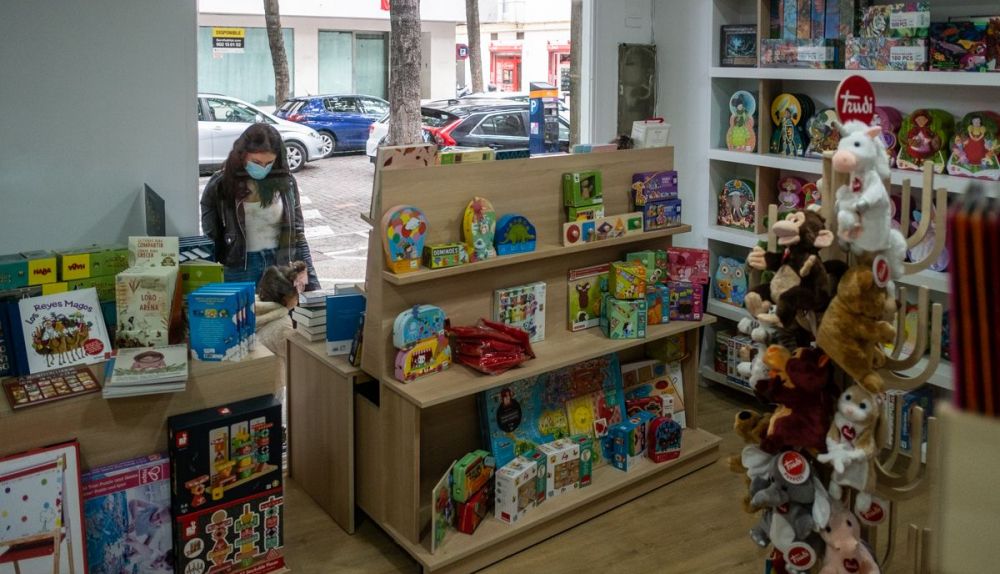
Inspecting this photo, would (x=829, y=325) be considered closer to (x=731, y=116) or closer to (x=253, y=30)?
(x=731, y=116)

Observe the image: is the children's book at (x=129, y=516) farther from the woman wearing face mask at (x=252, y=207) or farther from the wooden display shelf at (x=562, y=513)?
the woman wearing face mask at (x=252, y=207)

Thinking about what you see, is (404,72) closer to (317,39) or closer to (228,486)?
(317,39)

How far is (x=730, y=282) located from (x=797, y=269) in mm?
2343

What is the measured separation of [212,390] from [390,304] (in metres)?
0.67

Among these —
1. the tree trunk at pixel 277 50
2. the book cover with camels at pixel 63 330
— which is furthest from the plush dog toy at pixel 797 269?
the tree trunk at pixel 277 50

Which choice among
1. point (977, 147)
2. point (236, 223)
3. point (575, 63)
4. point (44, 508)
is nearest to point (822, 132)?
point (977, 147)

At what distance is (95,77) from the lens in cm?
359

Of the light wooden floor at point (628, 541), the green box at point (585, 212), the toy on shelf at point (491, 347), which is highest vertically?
the green box at point (585, 212)

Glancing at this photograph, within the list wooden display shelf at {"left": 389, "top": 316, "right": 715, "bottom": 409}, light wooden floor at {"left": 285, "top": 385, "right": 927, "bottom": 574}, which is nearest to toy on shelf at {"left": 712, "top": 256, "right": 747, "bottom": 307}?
wooden display shelf at {"left": 389, "top": 316, "right": 715, "bottom": 409}

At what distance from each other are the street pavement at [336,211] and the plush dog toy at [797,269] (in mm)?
2341

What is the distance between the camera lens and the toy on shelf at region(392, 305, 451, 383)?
324 centimetres

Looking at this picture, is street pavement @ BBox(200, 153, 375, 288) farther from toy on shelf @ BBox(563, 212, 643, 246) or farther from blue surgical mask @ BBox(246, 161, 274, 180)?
toy on shelf @ BBox(563, 212, 643, 246)

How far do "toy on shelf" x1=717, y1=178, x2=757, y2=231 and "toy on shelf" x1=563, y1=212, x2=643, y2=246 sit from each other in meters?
1.06

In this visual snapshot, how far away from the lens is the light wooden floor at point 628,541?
11.2ft
